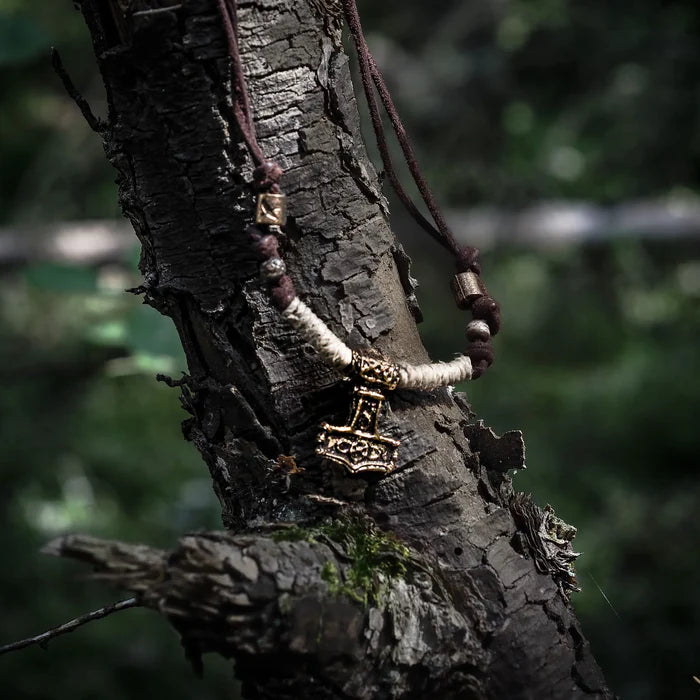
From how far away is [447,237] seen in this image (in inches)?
45.4

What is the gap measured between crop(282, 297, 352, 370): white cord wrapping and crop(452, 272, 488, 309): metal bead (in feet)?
1.04

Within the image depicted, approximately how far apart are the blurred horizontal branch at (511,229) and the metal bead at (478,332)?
2.51 meters

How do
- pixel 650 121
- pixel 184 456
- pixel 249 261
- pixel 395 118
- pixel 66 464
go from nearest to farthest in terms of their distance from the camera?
pixel 249 261
pixel 395 118
pixel 650 121
pixel 66 464
pixel 184 456

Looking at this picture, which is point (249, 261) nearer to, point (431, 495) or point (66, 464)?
point (431, 495)

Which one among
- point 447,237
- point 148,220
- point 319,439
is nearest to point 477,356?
point 447,237

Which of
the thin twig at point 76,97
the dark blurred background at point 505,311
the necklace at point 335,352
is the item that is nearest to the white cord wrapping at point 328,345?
the necklace at point 335,352

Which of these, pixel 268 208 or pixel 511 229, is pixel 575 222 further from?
pixel 268 208

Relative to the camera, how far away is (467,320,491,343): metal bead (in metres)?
1.14

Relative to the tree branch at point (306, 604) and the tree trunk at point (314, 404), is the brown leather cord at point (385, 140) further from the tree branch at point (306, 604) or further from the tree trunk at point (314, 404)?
the tree branch at point (306, 604)

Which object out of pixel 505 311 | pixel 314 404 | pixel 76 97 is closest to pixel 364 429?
pixel 314 404

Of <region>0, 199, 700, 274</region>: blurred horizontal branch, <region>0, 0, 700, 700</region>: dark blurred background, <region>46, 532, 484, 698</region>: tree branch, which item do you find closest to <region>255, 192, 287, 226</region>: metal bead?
<region>46, 532, 484, 698</region>: tree branch

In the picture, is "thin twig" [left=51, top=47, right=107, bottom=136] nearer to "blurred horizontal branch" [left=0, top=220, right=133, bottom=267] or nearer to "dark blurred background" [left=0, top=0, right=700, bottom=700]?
"dark blurred background" [left=0, top=0, right=700, bottom=700]

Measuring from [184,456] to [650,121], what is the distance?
2503mm

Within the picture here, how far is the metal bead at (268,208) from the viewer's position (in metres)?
0.86
